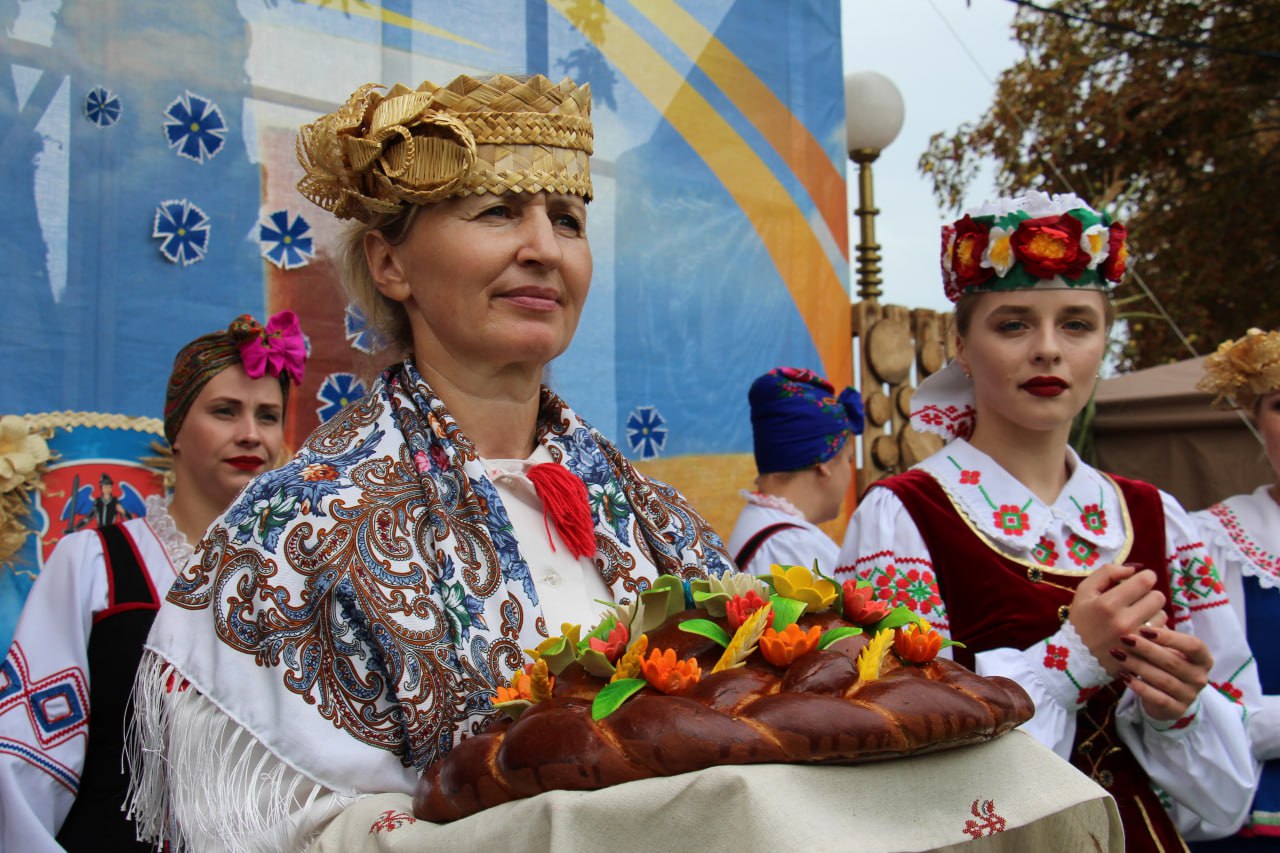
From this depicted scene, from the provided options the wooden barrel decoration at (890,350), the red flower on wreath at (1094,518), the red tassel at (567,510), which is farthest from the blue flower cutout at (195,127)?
the wooden barrel decoration at (890,350)

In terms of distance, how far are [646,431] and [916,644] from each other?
11.4 ft

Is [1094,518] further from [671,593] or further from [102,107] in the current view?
[102,107]

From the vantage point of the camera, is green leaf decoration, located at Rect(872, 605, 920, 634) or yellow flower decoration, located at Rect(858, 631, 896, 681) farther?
green leaf decoration, located at Rect(872, 605, 920, 634)

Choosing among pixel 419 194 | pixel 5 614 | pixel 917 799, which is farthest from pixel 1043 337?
pixel 5 614

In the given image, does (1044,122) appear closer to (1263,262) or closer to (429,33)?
(1263,262)

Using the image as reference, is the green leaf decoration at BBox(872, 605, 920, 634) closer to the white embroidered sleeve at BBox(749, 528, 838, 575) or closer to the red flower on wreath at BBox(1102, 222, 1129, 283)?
the red flower on wreath at BBox(1102, 222, 1129, 283)

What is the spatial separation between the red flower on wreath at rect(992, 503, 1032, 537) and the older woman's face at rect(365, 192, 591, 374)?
3.44 feet

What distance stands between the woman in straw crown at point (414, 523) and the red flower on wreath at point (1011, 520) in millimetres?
708

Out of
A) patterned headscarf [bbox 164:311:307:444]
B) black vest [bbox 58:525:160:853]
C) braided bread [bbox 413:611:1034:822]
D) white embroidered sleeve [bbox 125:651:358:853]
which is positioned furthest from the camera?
patterned headscarf [bbox 164:311:307:444]

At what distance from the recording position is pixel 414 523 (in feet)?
5.93

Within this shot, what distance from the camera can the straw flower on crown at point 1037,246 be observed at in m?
2.60

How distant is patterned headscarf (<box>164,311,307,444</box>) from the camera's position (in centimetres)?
329

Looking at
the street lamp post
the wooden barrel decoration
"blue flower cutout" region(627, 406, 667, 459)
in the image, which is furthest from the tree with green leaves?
"blue flower cutout" region(627, 406, 667, 459)

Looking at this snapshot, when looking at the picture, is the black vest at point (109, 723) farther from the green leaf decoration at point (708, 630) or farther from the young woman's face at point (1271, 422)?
the young woman's face at point (1271, 422)
